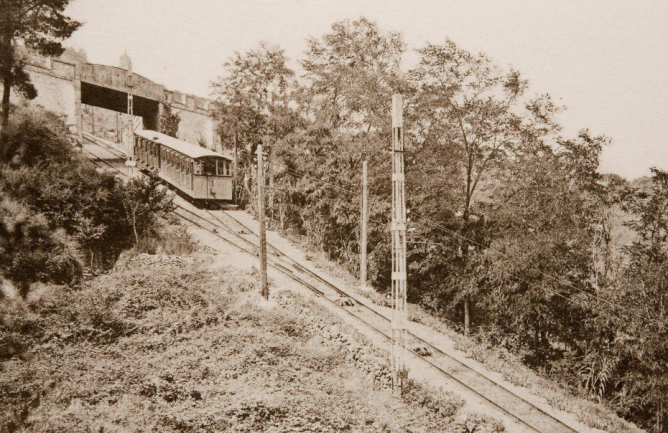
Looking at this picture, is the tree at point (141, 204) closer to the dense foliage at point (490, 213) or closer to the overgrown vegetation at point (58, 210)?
the overgrown vegetation at point (58, 210)

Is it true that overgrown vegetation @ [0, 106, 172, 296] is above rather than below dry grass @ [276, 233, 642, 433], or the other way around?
above

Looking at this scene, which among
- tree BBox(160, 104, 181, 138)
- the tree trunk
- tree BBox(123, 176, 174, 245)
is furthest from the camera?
tree BBox(160, 104, 181, 138)

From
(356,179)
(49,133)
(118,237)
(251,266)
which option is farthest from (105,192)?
(356,179)

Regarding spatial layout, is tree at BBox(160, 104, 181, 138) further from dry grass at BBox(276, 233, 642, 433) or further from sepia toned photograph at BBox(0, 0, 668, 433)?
dry grass at BBox(276, 233, 642, 433)

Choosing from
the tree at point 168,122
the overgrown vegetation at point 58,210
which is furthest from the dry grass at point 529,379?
the tree at point 168,122

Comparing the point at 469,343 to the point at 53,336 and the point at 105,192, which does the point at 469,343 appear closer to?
the point at 53,336

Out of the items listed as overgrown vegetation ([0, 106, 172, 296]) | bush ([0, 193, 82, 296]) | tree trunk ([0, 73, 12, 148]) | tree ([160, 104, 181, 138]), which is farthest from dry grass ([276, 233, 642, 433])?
tree ([160, 104, 181, 138])
